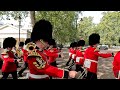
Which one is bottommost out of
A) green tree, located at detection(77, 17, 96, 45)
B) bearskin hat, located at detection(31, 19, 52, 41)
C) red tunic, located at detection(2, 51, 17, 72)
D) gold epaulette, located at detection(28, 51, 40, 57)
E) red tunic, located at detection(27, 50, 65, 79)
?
red tunic, located at detection(2, 51, 17, 72)

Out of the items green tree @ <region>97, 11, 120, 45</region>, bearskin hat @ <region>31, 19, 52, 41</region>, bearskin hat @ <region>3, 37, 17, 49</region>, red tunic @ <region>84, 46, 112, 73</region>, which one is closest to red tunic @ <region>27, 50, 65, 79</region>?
bearskin hat @ <region>31, 19, 52, 41</region>

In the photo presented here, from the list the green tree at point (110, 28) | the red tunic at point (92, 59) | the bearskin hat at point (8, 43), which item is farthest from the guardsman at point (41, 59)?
the green tree at point (110, 28)

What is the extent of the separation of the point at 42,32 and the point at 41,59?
0.32 meters

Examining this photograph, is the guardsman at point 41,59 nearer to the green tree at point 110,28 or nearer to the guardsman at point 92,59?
the guardsman at point 92,59

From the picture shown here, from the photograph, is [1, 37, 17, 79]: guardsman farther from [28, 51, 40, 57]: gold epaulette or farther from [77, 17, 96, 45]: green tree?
[77, 17, 96, 45]: green tree

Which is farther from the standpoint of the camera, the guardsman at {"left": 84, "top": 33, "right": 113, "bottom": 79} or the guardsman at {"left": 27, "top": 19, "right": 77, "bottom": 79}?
the guardsman at {"left": 84, "top": 33, "right": 113, "bottom": 79}

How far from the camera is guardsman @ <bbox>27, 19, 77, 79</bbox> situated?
114 inches

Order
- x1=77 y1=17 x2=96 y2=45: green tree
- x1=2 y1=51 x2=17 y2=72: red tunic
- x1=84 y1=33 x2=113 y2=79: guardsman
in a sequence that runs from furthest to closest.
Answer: x1=77 y1=17 x2=96 y2=45: green tree, x1=2 y1=51 x2=17 y2=72: red tunic, x1=84 y1=33 x2=113 y2=79: guardsman

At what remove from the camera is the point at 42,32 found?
10.7 ft

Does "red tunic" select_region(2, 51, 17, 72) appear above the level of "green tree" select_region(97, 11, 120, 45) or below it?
below

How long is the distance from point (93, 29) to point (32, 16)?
7156cm

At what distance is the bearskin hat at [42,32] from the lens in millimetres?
3210

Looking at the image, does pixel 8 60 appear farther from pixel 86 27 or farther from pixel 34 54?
pixel 86 27
